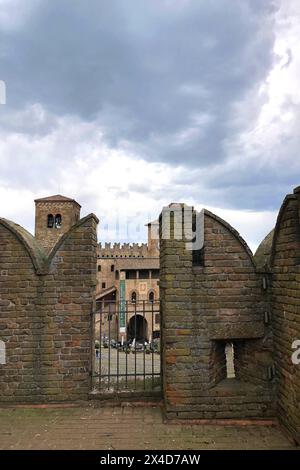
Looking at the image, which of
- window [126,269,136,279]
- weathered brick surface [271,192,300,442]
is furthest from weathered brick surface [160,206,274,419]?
window [126,269,136,279]

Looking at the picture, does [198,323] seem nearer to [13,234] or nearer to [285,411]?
[285,411]

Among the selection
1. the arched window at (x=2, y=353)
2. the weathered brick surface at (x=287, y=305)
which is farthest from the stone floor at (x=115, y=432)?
the arched window at (x=2, y=353)

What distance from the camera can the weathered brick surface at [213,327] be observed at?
14.7 feet

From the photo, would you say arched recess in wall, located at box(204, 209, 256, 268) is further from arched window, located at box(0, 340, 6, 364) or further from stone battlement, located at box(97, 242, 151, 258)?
stone battlement, located at box(97, 242, 151, 258)

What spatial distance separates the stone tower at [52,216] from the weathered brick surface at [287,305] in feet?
112

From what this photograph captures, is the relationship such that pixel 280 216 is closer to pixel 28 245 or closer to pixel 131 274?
pixel 28 245

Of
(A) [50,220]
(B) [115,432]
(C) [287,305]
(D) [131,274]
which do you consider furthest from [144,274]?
(C) [287,305]

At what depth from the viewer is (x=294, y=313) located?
3.89 metres

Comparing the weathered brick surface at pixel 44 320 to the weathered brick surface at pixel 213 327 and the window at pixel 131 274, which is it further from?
the window at pixel 131 274

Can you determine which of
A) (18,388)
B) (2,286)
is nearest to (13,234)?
(2,286)

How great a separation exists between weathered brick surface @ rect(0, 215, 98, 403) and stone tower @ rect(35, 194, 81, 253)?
1281 inches

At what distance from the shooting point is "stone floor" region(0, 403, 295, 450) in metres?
3.78
